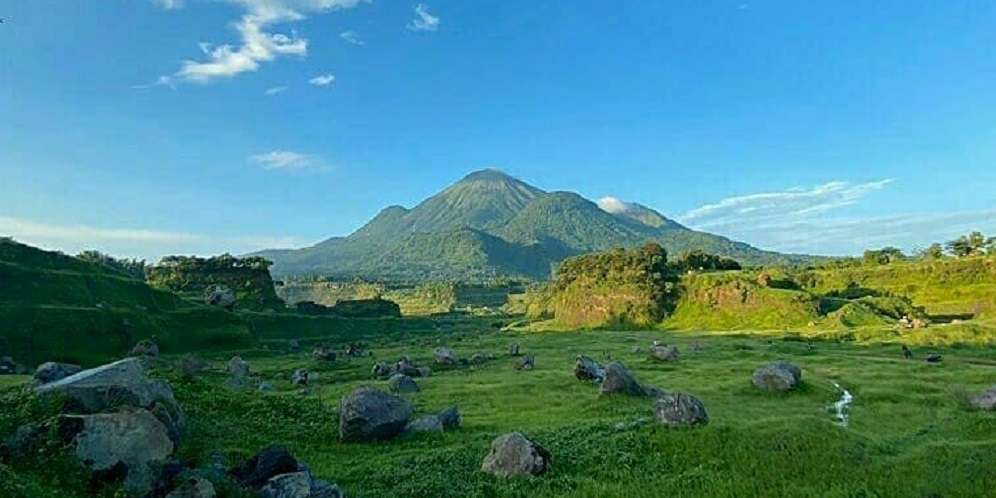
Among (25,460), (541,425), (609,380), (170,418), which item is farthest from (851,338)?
(25,460)

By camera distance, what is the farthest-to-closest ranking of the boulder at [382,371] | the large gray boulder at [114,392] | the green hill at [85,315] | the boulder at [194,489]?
the green hill at [85,315], the boulder at [382,371], the large gray boulder at [114,392], the boulder at [194,489]

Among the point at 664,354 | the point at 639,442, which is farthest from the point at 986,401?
the point at 664,354

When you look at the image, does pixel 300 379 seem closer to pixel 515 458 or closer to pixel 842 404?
pixel 515 458

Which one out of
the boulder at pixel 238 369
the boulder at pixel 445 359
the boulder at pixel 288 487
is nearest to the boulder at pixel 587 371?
the boulder at pixel 445 359

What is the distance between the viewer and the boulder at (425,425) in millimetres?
32156

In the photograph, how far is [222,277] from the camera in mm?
141375

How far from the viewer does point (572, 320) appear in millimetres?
156875

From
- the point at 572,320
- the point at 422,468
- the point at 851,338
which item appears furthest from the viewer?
the point at 572,320

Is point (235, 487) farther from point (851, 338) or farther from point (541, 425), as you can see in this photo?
point (851, 338)

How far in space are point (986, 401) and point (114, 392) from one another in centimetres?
3971

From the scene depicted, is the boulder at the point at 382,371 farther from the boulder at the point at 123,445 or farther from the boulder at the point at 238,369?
the boulder at the point at 123,445

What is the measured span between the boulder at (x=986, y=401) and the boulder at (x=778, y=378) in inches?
353

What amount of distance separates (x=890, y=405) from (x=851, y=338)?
54.4m

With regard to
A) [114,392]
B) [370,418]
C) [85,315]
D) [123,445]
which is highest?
[85,315]
